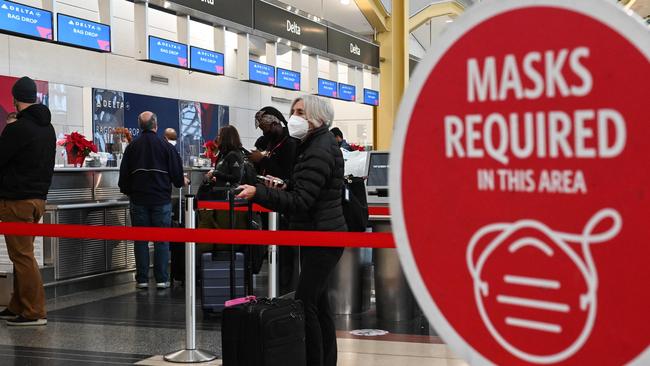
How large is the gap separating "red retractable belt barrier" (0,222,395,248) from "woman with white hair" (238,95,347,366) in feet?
0.49

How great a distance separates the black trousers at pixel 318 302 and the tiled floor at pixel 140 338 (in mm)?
740

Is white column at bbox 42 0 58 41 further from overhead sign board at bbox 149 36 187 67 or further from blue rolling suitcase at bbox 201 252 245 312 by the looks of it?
blue rolling suitcase at bbox 201 252 245 312

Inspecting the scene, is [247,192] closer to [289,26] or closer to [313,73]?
[289,26]

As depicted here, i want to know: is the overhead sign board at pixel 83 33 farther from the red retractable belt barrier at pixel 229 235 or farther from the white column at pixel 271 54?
the red retractable belt barrier at pixel 229 235

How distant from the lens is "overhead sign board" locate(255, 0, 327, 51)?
9727 mm

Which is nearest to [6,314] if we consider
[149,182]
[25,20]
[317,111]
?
[149,182]

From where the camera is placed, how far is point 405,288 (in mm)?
6230

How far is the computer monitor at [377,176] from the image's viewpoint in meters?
6.87

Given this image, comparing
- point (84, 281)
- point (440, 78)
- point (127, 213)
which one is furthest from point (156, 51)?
point (440, 78)

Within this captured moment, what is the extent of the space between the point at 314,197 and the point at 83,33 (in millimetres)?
5653

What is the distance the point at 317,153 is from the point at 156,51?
6.42 metres

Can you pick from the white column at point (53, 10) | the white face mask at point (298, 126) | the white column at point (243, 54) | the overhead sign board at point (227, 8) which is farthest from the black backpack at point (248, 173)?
the white column at point (243, 54)

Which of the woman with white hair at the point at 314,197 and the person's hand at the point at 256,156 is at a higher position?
the person's hand at the point at 256,156

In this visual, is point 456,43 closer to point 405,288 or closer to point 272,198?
point 272,198
